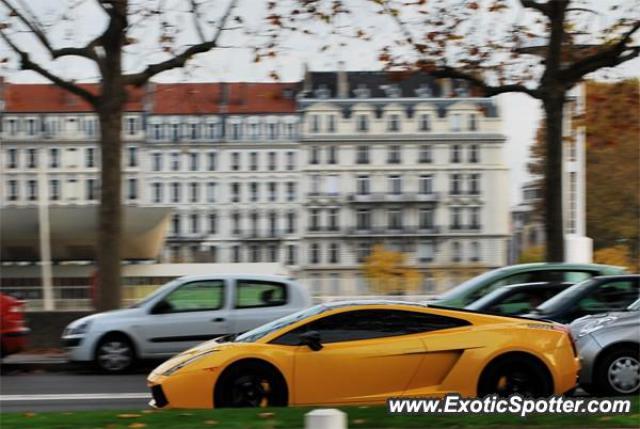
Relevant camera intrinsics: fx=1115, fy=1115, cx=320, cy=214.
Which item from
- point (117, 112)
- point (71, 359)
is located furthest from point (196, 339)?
point (117, 112)

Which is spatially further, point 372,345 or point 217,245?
point 217,245

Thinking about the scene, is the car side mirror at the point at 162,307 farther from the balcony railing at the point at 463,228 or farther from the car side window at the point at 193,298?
the balcony railing at the point at 463,228

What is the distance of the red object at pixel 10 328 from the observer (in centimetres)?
1764

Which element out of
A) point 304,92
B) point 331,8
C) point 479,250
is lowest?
point 479,250

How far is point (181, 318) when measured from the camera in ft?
56.3

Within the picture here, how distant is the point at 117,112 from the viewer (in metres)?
21.2

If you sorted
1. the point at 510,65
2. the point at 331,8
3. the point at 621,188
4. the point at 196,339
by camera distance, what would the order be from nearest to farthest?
1. the point at 196,339
2. the point at 331,8
3. the point at 510,65
4. the point at 621,188

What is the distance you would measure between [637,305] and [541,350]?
311 centimetres

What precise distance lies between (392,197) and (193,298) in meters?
105

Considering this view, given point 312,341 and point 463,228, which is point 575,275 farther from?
point 463,228

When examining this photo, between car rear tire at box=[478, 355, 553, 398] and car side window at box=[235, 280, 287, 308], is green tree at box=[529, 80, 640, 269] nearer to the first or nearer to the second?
car side window at box=[235, 280, 287, 308]

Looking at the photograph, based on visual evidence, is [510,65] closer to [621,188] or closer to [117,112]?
[117,112]

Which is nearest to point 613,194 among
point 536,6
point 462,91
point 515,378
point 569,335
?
point 462,91

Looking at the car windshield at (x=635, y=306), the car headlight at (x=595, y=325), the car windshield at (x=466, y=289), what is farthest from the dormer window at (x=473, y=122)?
the car headlight at (x=595, y=325)
